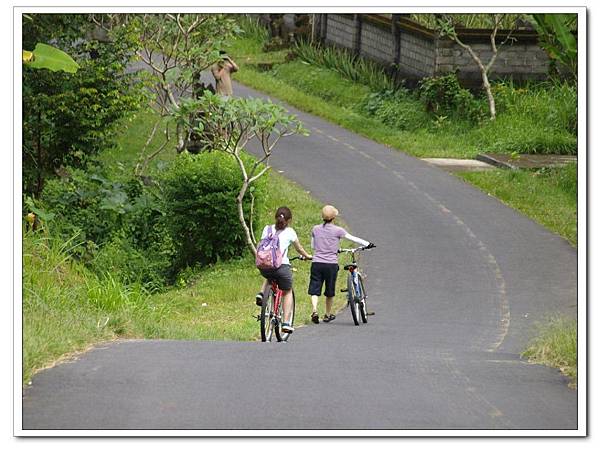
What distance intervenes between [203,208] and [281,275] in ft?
18.3

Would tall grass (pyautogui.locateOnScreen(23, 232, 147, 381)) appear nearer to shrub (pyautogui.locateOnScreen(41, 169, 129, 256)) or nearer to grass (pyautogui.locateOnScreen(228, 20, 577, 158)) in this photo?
shrub (pyautogui.locateOnScreen(41, 169, 129, 256))

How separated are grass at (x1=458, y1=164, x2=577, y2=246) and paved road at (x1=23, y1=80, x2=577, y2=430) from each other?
5.04 feet

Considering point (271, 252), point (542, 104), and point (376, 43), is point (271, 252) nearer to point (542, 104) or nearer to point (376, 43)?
point (542, 104)

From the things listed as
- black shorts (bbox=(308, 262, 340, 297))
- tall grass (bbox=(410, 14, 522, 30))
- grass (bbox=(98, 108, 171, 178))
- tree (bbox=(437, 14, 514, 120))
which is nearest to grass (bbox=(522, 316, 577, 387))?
black shorts (bbox=(308, 262, 340, 297))

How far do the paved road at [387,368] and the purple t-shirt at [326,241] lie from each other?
2.50 ft

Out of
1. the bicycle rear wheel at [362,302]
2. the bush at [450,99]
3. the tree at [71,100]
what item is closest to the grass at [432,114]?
the bush at [450,99]

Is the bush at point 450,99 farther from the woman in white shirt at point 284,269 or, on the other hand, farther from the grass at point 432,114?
the woman in white shirt at point 284,269

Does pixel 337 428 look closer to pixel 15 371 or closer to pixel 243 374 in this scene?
pixel 243 374

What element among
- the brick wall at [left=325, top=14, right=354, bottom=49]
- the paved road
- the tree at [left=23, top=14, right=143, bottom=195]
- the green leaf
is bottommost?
the paved road

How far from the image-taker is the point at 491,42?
84.3ft

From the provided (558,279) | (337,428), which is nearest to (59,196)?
(558,279)

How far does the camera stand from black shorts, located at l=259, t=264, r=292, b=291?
1162 centimetres

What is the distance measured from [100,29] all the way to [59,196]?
9.51 ft
